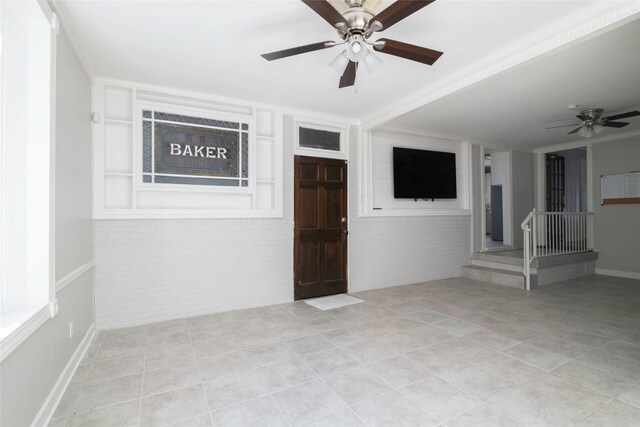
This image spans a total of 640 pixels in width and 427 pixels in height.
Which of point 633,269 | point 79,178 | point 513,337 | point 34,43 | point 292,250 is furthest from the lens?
point 633,269

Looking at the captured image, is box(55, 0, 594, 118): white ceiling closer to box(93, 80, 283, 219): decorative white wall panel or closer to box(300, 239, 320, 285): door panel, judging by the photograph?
box(93, 80, 283, 219): decorative white wall panel

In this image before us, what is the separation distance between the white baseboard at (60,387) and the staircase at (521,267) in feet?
19.7

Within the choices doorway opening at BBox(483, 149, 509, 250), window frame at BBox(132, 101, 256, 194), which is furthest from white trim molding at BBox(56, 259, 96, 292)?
doorway opening at BBox(483, 149, 509, 250)

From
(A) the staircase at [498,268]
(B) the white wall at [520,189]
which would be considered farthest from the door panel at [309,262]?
(B) the white wall at [520,189]

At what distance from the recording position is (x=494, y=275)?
5.61 metres

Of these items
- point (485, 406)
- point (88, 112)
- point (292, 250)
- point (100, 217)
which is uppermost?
point (88, 112)

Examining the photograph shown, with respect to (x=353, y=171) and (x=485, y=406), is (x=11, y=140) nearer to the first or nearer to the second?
(x=485, y=406)

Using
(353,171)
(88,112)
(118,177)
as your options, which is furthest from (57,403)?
(353,171)

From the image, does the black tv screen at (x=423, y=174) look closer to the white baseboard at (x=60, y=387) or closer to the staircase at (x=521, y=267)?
the staircase at (x=521, y=267)

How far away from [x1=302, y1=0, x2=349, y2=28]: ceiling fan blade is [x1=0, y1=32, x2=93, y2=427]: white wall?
6.53 ft

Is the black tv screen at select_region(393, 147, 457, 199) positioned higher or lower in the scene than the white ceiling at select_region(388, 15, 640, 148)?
lower

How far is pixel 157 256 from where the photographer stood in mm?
3740

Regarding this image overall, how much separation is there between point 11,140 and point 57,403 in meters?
1.77

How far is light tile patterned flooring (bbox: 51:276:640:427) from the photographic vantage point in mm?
2004
